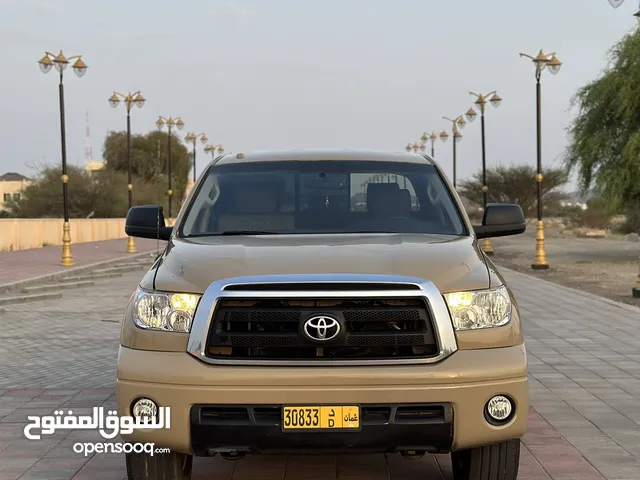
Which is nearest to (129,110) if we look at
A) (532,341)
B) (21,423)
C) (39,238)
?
(39,238)

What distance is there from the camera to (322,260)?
395cm

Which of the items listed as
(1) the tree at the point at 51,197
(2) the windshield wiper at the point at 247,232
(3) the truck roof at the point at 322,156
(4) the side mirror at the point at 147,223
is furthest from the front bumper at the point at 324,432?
(1) the tree at the point at 51,197

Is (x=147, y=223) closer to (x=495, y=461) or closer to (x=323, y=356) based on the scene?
(x=323, y=356)

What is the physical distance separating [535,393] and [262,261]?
13.1 ft

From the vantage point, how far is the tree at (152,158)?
8300cm

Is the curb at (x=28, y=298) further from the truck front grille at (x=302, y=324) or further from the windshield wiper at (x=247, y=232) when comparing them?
the truck front grille at (x=302, y=324)

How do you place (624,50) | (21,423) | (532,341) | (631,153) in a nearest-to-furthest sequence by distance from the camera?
(21,423) < (532,341) < (631,153) < (624,50)

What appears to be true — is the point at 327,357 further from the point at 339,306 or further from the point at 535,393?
the point at 535,393

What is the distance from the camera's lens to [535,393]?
7.09 m

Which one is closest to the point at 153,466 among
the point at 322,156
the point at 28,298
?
the point at 322,156

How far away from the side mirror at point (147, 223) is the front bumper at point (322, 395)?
5.52 feet

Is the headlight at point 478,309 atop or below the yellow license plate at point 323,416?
atop

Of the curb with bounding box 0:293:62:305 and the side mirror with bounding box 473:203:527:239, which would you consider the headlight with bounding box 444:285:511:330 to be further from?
the curb with bounding box 0:293:62:305

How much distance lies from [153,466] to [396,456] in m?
1.81
